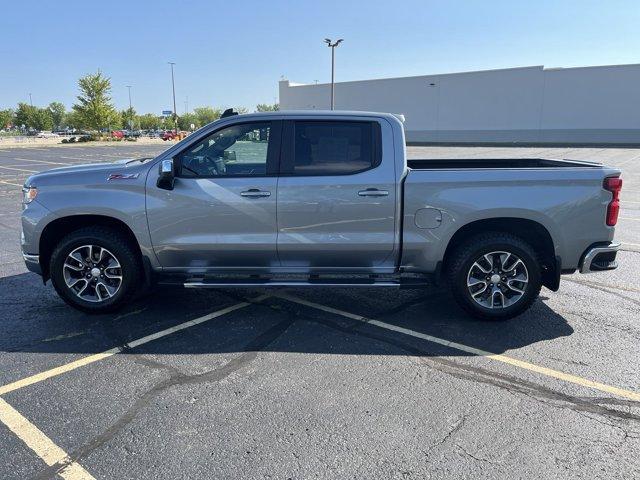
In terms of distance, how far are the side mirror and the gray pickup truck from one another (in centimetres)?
2

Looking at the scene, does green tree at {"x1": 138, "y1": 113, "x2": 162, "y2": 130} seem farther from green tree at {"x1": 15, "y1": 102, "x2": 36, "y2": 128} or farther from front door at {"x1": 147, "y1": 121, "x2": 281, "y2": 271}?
front door at {"x1": 147, "y1": 121, "x2": 281, "y2": 271}

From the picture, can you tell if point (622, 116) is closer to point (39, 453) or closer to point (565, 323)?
point (565, 323)

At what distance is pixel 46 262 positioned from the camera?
4.87 meters

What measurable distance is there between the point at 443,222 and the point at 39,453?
3503mm

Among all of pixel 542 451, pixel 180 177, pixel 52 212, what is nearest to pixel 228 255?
pixel 180 177

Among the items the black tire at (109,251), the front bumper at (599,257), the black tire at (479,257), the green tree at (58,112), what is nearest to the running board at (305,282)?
the black tire at (479,257)

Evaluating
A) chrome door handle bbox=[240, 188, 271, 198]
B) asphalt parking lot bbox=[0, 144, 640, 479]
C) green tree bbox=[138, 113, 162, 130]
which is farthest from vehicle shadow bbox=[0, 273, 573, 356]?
green tree bbox=[138, 113, 162, 130]

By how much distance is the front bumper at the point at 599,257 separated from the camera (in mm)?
4473

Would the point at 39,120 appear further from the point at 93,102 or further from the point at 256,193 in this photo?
the point at 256,193

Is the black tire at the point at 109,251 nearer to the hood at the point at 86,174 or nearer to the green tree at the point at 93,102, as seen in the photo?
the hood at the point at 86,174

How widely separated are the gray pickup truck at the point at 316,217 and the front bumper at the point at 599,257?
0.01 metres

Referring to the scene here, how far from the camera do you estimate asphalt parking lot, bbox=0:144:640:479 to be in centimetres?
273

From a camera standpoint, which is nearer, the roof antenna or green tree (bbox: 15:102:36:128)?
the roof antenna

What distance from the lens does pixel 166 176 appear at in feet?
14.6
